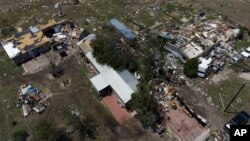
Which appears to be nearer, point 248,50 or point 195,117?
point 195,117

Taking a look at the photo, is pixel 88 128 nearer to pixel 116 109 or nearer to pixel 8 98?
pixel 116 109

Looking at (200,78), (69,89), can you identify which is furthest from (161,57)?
(69,89)

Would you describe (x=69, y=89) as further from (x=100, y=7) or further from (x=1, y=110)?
(x=100, y=7)

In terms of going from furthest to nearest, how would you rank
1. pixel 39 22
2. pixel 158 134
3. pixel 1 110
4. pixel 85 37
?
1. pixel 39 22
2. pixel 85 37
3. pixel 1 110
4. pixel 158 134

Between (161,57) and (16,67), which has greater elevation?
(161,57)

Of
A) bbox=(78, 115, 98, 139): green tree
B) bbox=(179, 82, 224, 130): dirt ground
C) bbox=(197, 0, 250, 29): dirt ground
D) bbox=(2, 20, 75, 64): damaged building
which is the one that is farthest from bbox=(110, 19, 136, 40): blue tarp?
bbox=(197, 0, 250, 29): dirt ground

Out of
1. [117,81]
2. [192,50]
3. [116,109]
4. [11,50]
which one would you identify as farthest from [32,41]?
[192,50]

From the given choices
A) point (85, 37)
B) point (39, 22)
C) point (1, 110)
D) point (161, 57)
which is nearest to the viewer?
point (1, 110)
